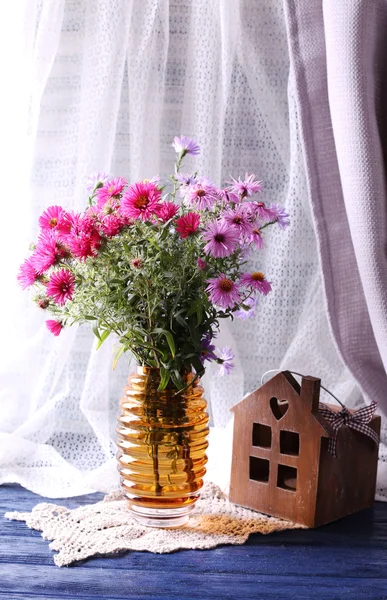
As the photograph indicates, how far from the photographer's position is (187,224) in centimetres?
112

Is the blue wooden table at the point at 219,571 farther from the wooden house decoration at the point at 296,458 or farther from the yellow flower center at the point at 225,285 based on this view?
the yellow flower center at the point at 225,285

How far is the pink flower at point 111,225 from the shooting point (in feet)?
3.69

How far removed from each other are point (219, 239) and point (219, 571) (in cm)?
44

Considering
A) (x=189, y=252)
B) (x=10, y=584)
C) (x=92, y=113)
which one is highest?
(x=92, y=113)

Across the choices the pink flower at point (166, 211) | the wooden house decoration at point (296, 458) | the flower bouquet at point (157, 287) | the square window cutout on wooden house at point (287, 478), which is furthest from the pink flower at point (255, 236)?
the square window cutout on wooden house at point (287, 478)

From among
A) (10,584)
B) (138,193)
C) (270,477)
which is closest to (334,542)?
(270,477)

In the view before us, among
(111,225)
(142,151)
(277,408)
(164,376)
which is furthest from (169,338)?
(142,151)

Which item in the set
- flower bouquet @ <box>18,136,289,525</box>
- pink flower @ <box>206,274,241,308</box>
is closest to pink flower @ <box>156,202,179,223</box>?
flower bouquet @ <box>18,136,289,525</box>

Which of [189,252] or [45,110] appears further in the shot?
[45,110]

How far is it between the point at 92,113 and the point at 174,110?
170mm

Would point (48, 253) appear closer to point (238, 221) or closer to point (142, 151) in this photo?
point (238, 221)

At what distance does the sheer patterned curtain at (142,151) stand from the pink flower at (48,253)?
44 centimetres

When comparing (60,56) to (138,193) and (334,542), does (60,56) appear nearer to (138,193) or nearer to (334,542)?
(138,193)

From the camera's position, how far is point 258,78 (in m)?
1.60
